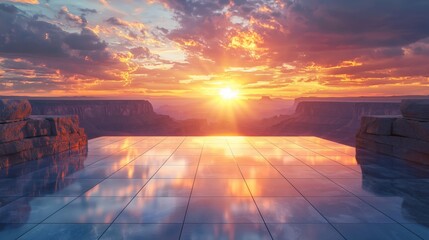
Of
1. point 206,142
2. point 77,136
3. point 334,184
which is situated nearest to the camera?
point 334,184

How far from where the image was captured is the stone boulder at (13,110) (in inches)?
342

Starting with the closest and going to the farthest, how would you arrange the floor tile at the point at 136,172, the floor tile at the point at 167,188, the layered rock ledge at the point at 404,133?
the floor tile at the point at 167,188
the floor tile at the point at 136,172
the layered rock ledge at the point at 404,133

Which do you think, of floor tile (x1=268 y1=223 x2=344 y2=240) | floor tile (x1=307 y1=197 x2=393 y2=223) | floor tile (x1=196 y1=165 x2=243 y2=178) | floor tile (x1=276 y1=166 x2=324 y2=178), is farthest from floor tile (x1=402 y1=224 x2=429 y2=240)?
floor tile (x1=196 y1=165 x2=243 y2=178)

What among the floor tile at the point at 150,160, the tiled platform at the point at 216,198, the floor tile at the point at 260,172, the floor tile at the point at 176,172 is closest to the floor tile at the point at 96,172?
the tiled platform at the point at 216,198

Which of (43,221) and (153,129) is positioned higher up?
(43,221)

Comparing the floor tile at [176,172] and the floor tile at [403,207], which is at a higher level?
the floor tile at [176,172]

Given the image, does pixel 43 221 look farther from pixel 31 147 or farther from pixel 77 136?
pixel 77 136

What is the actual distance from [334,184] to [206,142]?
7589mm

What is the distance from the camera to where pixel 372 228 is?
14.9 feet

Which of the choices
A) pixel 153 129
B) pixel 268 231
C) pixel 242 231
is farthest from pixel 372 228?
pixel 153 129

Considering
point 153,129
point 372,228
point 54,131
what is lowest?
point 153,129

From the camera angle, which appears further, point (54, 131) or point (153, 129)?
point (153, 129)

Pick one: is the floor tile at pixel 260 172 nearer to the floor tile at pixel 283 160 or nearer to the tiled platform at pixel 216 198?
the tiled platform at pixel 216 198

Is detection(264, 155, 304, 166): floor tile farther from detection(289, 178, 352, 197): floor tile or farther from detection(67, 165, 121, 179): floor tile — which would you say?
detection(67, 165, 121, 179): floor tile
